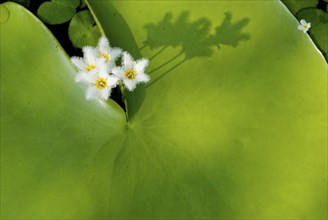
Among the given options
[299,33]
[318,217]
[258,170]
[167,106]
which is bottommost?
[318,217]

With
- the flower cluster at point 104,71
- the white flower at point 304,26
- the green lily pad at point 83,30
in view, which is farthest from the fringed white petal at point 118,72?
the white flower at point 304,26

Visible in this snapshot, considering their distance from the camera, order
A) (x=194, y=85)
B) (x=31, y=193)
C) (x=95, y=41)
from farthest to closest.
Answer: (x=95, y=41), (x=194, y=85), (x=31, y=193)

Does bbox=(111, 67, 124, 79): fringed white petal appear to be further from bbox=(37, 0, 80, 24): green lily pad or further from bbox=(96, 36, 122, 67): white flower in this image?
bbox=(37, 0, 80, 24): green lily pad

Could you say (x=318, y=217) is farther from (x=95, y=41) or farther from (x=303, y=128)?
(x=95, y=41)

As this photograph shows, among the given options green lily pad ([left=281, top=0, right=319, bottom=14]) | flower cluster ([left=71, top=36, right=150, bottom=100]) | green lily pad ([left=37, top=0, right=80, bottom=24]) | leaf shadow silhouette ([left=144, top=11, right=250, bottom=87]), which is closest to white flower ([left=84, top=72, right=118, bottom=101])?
flower cluster ([left=71, top=36, right=150, bottom=100])

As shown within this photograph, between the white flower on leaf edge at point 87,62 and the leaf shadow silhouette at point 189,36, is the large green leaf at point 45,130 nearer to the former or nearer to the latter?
the white flower on leaf edge at point 87,62

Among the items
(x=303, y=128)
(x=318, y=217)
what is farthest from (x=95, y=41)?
(x=318, y=217)
